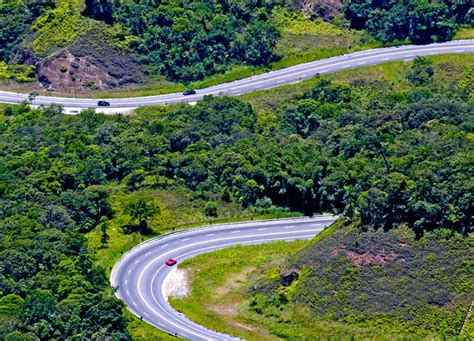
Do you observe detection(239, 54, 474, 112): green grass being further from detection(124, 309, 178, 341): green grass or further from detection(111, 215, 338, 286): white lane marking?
detection(124, 309, 178, 341): green grass

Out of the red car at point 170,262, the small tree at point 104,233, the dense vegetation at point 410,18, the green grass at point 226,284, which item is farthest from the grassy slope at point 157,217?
the dense vegetation at point 410,18

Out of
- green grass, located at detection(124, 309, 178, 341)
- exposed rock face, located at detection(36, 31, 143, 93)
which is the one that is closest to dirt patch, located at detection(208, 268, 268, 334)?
green grass, located at detection(124, 309, 178, 341)

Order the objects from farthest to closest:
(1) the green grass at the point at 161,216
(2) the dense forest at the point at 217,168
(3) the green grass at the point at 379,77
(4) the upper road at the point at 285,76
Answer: (4) the upper road at the point at 285,76
(3) the green grass at the point at 379,77
(1) the green grass at the point at 161,216
(2) the dense forest at the point at 217,168

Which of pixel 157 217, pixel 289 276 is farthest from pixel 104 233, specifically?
pixel 289 276

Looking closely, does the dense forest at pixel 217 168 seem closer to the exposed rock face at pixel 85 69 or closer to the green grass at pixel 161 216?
the green grass at pixel 161 216

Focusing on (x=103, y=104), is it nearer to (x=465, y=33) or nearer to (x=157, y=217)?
(x=157, y=217)

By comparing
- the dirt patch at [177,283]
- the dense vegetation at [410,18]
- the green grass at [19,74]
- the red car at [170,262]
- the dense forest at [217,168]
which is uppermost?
the dense vegetation at [410,18]
